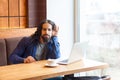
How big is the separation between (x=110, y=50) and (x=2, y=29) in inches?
68.2

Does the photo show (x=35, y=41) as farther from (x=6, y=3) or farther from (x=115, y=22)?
(x=115, y=22)

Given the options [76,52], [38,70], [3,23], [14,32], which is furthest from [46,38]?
[3,23]

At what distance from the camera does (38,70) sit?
2.27 m

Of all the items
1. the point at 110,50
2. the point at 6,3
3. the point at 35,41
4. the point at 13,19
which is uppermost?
the point at 6,3

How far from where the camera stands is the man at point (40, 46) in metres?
2.84

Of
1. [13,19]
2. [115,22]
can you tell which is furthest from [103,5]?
[13,19]

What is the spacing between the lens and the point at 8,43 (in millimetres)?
3424

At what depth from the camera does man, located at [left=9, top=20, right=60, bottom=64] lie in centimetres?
284

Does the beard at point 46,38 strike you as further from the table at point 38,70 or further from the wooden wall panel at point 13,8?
the wooden wall panel at point 13,8

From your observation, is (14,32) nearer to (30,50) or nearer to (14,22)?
(14,22)

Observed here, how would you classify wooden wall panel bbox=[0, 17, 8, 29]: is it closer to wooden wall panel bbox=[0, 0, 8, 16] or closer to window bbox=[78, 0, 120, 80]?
wooden wall panel bbox=[0, 0, 8, 16]

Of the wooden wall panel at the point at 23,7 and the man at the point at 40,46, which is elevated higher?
the wooden wall panel at the point at 23,7

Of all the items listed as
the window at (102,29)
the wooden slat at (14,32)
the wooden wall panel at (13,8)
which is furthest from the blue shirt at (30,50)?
the window at (102,29)

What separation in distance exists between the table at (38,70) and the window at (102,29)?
131 cm
